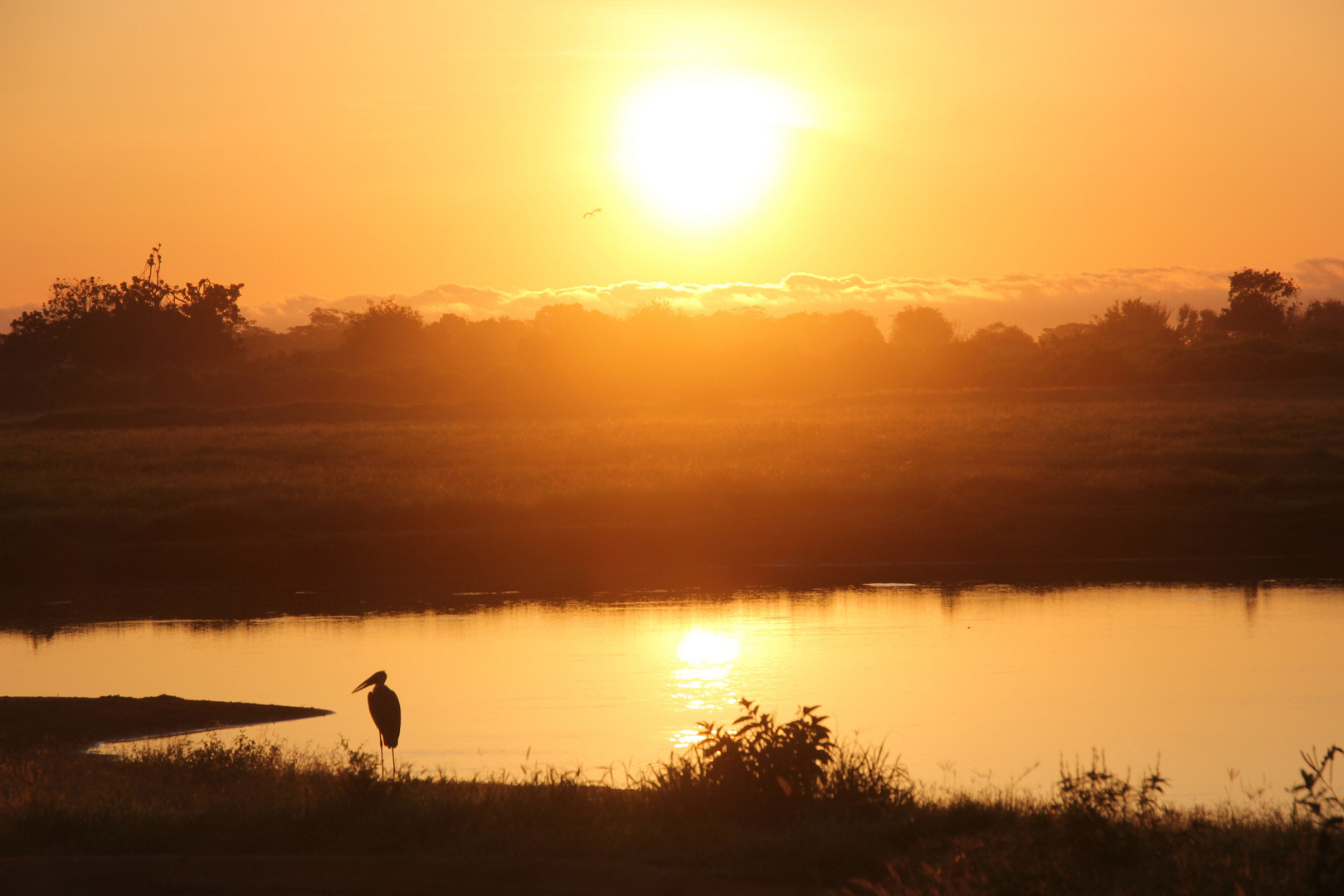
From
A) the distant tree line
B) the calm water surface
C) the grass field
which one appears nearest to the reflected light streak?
the calm water surface

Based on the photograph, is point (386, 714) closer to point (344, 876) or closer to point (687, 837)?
point (344, 876)

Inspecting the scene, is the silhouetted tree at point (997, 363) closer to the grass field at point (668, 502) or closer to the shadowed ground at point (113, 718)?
the grass field at point (668, 502)

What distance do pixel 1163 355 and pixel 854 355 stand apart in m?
17.6

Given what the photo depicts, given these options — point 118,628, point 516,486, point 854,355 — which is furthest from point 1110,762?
point 854,355

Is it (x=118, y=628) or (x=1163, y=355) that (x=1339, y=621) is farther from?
(x=1163, y=355)

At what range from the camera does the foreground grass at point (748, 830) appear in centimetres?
707

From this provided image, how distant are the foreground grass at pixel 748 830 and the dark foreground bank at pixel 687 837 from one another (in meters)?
0.01

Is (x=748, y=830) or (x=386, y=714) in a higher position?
(x=386, y=714)

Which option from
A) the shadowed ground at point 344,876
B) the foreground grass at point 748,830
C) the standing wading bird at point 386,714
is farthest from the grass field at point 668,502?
the shadowed ground at point 344,876

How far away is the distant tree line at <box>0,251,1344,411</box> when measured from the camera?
63250 millimetres

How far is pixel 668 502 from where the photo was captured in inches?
1277

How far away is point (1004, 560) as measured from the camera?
29125 mm

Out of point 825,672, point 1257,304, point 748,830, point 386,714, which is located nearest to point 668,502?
point 825,672

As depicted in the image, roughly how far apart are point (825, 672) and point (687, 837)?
9396 mm
